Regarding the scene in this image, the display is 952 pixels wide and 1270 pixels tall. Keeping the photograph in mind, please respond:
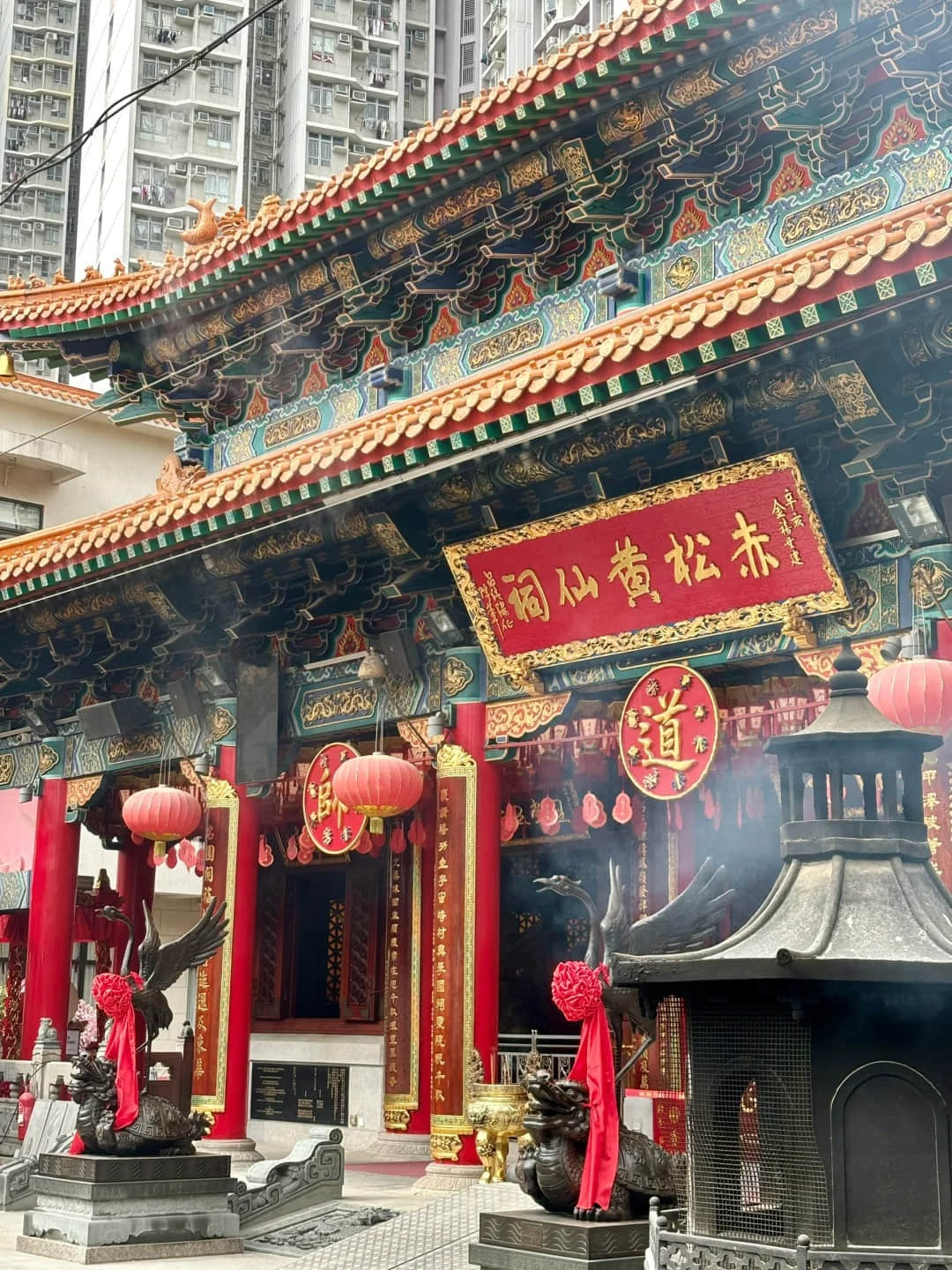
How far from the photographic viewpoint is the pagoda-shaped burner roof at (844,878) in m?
5.30

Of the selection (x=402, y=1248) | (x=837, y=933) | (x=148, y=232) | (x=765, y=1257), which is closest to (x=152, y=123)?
(x=148, y=232)

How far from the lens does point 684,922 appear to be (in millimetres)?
6602

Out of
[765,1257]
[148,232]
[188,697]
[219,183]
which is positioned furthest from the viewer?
[219,183]

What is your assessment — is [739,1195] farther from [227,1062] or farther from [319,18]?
[319,18]

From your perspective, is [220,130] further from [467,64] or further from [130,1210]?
[130,1210]

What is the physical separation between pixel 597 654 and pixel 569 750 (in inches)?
103

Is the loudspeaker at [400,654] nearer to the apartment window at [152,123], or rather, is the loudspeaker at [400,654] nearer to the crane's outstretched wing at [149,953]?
the crane's outstretched wing at [149,953]

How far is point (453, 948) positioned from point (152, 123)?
4493 cm

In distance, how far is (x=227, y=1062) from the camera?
1302cm

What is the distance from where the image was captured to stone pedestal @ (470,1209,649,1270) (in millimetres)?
6703

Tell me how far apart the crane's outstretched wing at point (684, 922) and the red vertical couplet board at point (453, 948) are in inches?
188

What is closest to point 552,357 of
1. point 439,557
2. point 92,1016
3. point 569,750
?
point 439,557

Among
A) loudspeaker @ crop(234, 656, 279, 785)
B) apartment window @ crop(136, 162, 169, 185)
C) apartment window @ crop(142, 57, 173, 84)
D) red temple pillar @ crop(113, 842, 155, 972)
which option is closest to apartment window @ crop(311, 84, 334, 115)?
apartment window @ crop(142, 57, 173, 84)

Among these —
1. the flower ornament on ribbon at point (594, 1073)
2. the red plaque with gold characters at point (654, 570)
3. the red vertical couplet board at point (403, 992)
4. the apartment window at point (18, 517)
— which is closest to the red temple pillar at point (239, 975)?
the red vertical couplet board at point (403, 992)
